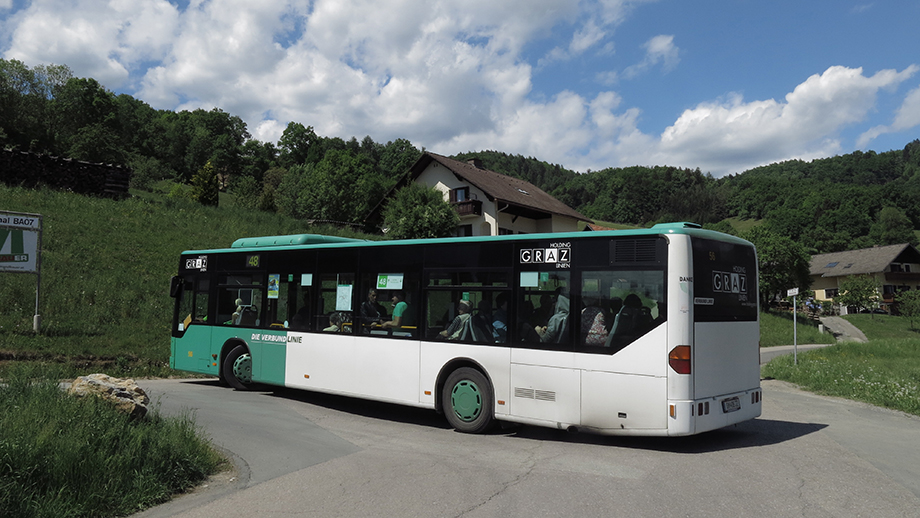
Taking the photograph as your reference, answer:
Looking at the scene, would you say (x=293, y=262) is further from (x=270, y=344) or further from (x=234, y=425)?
(x=234, y=425)

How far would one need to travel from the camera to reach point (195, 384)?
13023 millimetres

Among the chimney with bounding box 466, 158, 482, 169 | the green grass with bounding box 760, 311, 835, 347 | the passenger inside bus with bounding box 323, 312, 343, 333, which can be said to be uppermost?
the chimney with bounding box 466, 158, 482, 169

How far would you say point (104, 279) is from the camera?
19812 millimetres

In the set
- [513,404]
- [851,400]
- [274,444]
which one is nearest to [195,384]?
[274,444]

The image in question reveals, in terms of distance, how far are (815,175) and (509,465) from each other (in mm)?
166123

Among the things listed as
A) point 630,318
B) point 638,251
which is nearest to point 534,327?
point 630,318

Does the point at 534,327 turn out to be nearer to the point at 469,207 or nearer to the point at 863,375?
the point at 863,375

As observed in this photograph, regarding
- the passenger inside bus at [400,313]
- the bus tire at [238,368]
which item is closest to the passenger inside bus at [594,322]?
the passenger inside bus at [400,313]

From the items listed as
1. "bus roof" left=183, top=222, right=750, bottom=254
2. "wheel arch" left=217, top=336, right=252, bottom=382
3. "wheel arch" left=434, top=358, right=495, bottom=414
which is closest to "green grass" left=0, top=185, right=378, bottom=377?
"wheel arch" left=217, top=336, right=252, bottom=382

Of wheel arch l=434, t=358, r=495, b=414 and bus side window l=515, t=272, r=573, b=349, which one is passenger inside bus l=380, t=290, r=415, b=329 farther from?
bus side window l=515, t=272, r=573, b=349

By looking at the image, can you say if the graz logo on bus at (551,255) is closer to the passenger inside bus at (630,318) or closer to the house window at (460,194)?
the passenger inside bus at (630,318)

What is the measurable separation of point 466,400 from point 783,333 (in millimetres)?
40145

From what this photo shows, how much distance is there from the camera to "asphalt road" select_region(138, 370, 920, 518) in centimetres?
523

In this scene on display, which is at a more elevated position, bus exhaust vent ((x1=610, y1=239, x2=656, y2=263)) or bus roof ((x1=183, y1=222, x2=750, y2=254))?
bus roof ((x1=183, y1=222, x2=750, y2=254))
